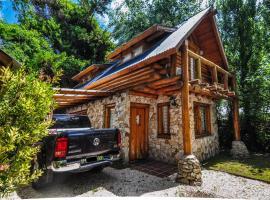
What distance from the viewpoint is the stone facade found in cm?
741

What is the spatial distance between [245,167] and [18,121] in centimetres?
762

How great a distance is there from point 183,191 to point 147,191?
910 mm

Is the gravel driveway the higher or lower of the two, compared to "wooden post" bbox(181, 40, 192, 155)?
lower

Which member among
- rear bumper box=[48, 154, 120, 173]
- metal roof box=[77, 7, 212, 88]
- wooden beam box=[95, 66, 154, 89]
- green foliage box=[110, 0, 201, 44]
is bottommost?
rear bumper box=[48, 154, 120, 173]

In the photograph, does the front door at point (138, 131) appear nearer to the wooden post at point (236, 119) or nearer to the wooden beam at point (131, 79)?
the wooden beam at point (131, 79)

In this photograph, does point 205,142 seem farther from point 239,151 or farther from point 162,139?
point 162,139

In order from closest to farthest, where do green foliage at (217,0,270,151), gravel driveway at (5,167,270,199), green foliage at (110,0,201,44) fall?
gravel driveway at (5,167,270,199), green foliage at (217,0,270,151), green foliage at (110,0,201,44)

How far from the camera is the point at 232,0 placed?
44.6 feet

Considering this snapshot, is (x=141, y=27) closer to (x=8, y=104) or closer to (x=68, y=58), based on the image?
(x=68, y=58)

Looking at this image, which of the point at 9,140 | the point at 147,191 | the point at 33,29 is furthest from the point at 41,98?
the point at 33,29

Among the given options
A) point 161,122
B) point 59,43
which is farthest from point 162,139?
point 59,43

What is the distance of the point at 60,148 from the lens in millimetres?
4102

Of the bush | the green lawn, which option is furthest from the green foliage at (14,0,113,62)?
the bush

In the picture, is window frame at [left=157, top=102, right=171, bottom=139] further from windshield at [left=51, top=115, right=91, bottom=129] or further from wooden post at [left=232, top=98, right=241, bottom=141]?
wooden post at [left=232, top=98, right=241, bottom=141]
